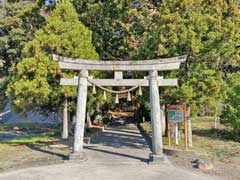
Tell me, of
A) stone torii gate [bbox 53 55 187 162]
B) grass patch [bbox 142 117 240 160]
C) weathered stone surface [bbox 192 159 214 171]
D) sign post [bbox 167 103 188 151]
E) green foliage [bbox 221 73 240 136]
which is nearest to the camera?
weathered stone surface [bbox 192 159 214 171]

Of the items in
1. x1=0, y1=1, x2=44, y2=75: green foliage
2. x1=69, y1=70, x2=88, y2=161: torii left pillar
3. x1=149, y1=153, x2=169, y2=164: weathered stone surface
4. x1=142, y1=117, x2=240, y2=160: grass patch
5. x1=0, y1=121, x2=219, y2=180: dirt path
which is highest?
x1=0, y1=1, x2=44, y2=75: green foliage

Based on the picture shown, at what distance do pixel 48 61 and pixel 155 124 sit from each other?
5522mm

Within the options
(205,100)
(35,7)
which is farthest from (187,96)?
(35,7)

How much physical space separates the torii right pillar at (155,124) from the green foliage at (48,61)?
14.0 ft

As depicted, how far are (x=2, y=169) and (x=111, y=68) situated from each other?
14.9 feet

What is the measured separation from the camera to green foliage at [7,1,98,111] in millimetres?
13039

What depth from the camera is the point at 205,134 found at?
54.4ft

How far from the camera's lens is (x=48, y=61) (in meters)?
13.5

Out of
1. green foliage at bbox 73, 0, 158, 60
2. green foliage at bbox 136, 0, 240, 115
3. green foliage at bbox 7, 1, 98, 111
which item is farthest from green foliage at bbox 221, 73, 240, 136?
green foliage at bbox 7, 1, 98, 111

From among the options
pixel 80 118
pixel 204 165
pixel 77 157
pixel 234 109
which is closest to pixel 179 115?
pixel 204 165

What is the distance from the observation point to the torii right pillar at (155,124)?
10016 mm

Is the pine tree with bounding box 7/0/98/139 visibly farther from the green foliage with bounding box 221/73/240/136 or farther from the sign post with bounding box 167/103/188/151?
the green foliage with bounding box 221/73/240/136

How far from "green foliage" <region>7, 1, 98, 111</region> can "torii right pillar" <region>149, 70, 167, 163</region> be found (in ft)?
14.0

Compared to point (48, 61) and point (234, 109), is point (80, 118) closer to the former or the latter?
point (48, 61)
